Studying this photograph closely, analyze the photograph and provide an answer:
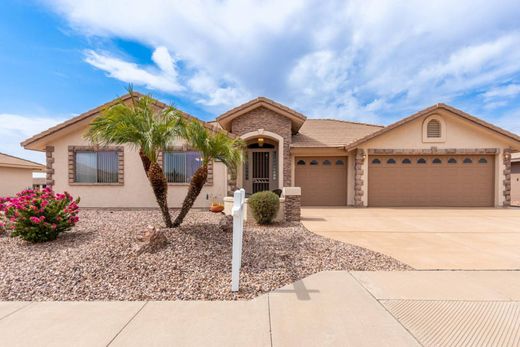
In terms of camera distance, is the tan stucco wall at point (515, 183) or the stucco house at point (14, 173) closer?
the tan stucco wall at point (515, 183)

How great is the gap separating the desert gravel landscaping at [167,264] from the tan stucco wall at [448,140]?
9.07 meters

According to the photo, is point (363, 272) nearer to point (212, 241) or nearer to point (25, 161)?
point (212, 241)

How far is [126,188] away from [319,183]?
9.82 meters

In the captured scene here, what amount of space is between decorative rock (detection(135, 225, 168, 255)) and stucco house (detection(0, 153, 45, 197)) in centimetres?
2296

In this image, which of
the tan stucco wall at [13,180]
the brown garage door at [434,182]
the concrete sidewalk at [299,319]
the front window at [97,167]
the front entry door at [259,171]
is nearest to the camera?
the concrete sidewalk at [299,319]

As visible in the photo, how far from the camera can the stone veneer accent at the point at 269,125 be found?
13008 millimetres

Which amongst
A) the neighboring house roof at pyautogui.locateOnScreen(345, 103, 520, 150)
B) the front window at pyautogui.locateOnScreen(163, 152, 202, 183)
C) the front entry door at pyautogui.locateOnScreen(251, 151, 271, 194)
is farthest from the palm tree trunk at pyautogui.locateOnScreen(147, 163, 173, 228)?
the neighboring house roof at pyautogui.locateOnScreen(345, 103, 520, 150)

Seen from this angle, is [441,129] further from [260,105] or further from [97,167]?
[97,167]

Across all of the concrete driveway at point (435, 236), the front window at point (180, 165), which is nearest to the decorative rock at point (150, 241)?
the concrete driveway at point (435, 236)

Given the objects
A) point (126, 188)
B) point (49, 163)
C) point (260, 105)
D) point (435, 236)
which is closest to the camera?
point (435, 236)

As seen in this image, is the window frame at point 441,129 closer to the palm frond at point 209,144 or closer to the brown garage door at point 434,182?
the brown garage door at point 434,182

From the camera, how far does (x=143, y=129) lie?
19.2 feet

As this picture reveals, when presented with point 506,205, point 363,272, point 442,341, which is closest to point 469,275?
point 363,272

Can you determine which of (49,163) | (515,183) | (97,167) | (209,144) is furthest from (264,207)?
(515,183)
